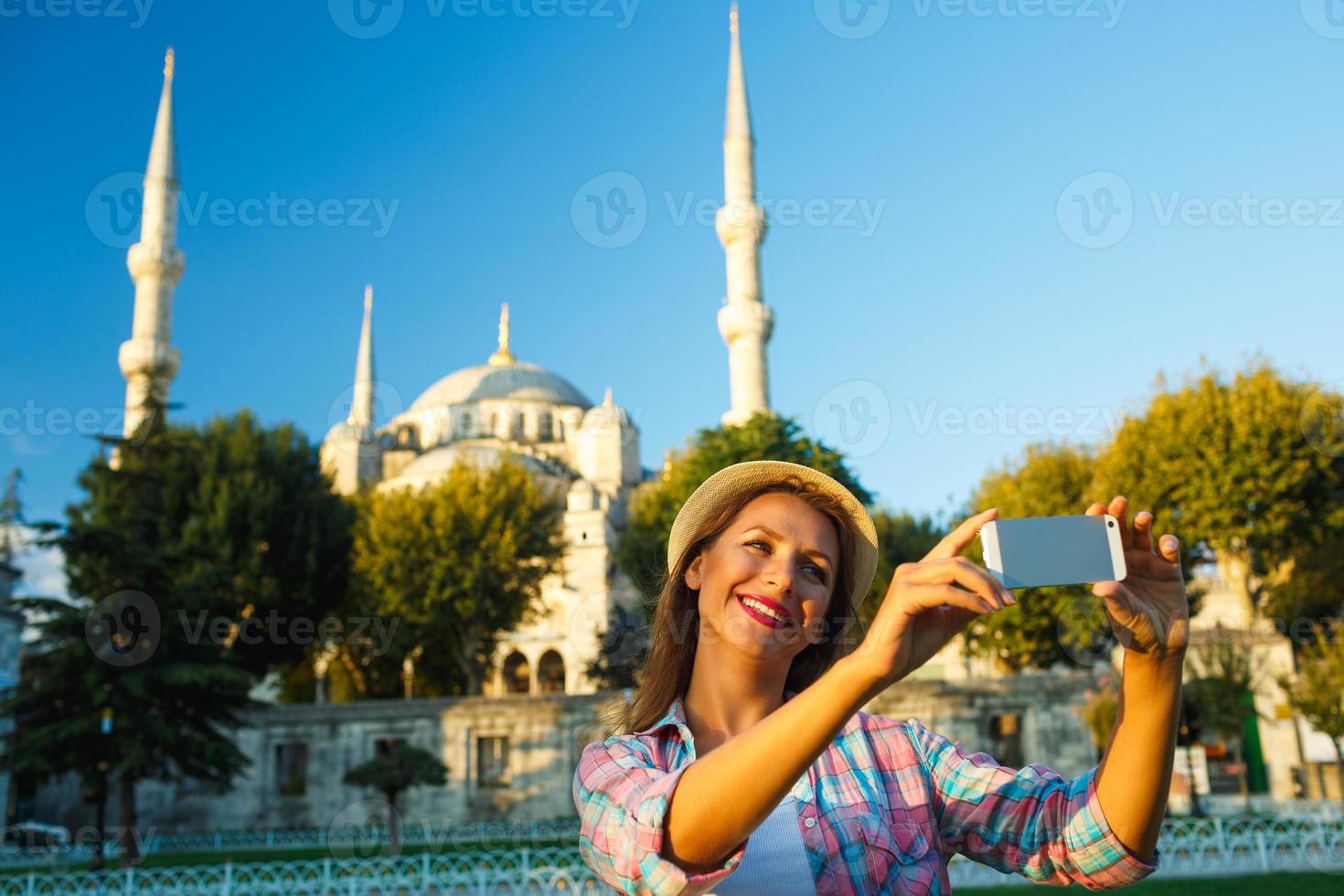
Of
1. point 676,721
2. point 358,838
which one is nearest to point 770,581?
point 676,721

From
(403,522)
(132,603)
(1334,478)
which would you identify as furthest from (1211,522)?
(132,603)

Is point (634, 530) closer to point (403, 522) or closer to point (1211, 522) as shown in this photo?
point (403, 522)

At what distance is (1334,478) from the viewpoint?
27250 mm

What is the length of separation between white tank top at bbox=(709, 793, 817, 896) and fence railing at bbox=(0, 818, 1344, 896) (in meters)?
11.1

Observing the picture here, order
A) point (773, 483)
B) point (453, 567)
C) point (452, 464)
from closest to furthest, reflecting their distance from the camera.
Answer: point (773, 483)
point (453, 567)
point (452, 464)

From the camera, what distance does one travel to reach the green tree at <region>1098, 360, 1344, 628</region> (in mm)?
26672

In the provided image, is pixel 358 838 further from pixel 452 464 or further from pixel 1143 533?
pixel 452 464

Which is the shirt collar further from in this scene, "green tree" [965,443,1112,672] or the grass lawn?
"green tree" [965,443,1112,672]

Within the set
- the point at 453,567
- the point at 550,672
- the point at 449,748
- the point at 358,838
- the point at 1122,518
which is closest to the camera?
the point at 1122,518

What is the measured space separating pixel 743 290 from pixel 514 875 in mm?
25563

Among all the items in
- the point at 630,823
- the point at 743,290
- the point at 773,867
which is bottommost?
the point at 773,867

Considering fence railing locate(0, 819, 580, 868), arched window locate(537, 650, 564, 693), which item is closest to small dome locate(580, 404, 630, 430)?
arched window locate(537, 650, 564, 693)

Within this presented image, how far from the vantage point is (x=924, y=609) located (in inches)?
56.1

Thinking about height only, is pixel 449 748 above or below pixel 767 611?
below
